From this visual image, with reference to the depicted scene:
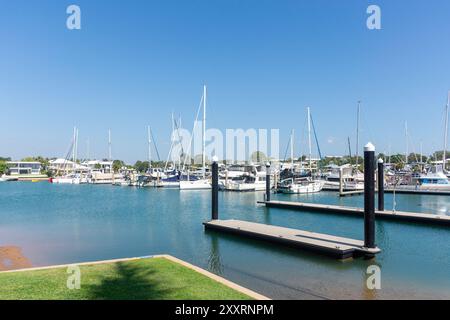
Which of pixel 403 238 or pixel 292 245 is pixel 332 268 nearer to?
pixel 292 245

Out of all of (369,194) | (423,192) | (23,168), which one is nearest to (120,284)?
(369,194)

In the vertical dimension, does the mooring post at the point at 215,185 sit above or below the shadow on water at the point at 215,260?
above

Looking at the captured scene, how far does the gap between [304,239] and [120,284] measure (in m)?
10.3

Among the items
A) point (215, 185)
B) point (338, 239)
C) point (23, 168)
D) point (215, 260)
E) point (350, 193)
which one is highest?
point (215, 185)

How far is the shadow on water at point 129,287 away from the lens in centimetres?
884

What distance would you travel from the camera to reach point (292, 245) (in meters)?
17.9

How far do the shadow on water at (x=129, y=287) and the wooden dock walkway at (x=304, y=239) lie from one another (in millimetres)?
8104

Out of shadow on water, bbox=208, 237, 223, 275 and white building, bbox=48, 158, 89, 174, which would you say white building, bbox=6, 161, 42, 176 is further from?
shadow on water, bbox=208, 237, 223, 275

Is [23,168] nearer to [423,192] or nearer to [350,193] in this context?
[350,193]

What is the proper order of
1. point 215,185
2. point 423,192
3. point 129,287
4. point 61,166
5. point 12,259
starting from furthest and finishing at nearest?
point 61,166 < point 423,192 < point 215,185 < point 12,259 < point 129,287

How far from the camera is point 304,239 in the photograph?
18.0 m

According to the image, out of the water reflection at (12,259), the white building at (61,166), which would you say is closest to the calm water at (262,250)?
the water reflection at (12,259)

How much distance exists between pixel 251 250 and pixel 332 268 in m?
4.54

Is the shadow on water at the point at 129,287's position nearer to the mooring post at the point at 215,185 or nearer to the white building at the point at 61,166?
the mooring post at the point at 215,185
